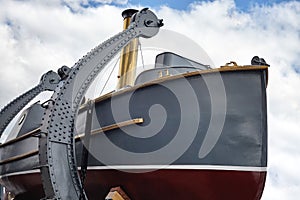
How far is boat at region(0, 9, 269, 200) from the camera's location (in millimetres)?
3318

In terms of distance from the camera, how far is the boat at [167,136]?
332cm

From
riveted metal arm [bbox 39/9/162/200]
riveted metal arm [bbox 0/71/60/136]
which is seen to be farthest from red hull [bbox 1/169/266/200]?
riveted metal arm [bbox 0/71/60/136]

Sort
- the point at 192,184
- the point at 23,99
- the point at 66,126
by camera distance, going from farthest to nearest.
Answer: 1. the point at 23,99
2. the point at 192,184
3. the point at 66,126

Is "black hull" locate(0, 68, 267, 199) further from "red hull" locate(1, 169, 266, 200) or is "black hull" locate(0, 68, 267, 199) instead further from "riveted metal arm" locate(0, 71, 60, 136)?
"riveted metal arm" locate(0, 71, 60, 136)

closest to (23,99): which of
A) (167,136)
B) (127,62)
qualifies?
(127,62)

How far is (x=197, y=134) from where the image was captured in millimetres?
3510

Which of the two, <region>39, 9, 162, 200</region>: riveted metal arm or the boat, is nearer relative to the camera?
<region>39, 9, 162, 200</region>: riveted metal arm

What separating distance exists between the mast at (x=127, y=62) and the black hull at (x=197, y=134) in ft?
6.17

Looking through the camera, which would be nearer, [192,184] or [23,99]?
[192,184]

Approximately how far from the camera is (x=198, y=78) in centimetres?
361

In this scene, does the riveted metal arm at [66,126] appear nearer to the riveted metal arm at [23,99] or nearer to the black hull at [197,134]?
the black hull at [197,134]

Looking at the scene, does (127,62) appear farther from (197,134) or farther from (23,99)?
(197,134)

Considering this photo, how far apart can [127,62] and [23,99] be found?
1.47 metres

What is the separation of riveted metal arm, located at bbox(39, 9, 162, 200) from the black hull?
0.44 metres
